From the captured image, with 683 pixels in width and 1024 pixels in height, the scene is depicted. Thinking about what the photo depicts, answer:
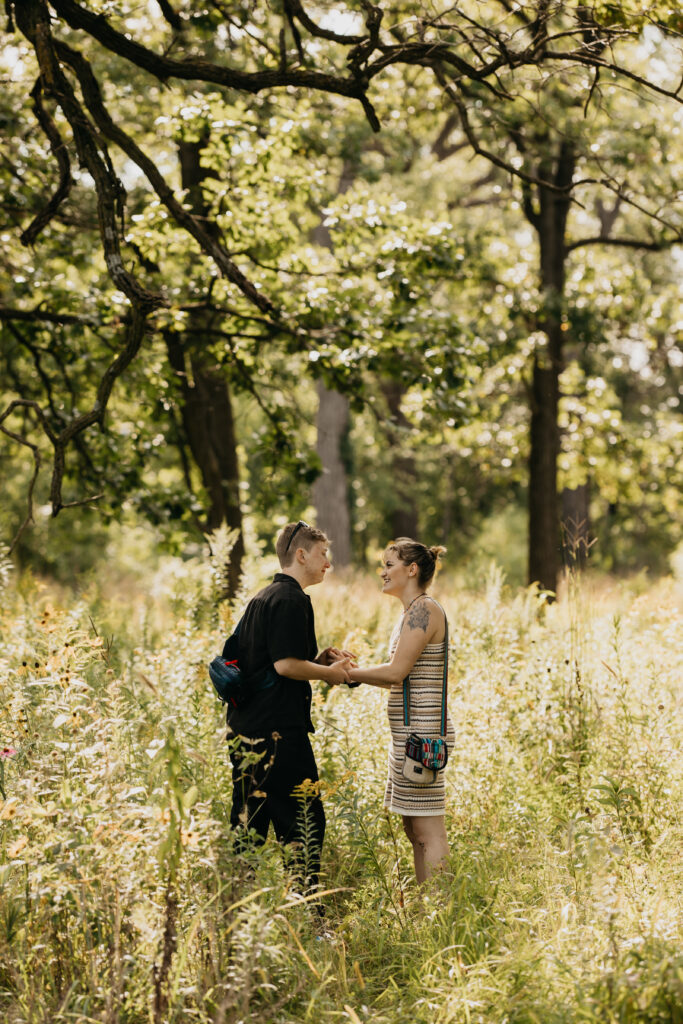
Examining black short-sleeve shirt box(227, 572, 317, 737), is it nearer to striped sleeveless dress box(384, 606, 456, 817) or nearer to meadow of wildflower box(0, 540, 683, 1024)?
meadow of wildflower box(0, 540, 683, 1024)

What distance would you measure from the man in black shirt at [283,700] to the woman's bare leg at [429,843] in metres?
0.50

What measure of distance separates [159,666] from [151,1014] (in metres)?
2.82

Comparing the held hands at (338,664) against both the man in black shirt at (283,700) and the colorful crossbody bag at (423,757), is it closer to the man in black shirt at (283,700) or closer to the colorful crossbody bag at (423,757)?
the man in black shirt at (283,700)

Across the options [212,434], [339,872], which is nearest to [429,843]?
[339,872]

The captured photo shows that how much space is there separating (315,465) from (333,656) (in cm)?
508

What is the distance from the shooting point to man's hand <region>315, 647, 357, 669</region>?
Answer: 14.3 feet

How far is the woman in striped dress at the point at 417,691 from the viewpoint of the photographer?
14.0ft

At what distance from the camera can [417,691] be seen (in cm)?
436

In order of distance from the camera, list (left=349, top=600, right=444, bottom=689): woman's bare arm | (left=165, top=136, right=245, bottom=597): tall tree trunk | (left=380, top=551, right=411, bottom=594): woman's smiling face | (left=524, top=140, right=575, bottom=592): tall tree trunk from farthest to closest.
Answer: (left=524, top=140, right=575, bottom=592): tall tree trunk < (left=165, top=136, right=245, bottom=597): tall tree trunk < (left=380, top=551, right=411, bottom=594): woman's smiling face < (left=349, top=600, right=444, bottom=689): woman's bare arm

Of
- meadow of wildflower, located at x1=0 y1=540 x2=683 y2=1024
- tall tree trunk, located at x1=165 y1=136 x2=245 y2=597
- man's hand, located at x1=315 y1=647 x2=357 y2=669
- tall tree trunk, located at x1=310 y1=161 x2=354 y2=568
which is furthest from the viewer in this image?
tall tree trunk, located at x1=310 y1=161 x2=354 y2=568

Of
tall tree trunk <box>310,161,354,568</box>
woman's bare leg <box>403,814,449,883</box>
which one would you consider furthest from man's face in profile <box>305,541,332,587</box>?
tall tree trunk <box>310,161,354,568</box>

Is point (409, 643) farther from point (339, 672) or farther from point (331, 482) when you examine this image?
point (331, 482)

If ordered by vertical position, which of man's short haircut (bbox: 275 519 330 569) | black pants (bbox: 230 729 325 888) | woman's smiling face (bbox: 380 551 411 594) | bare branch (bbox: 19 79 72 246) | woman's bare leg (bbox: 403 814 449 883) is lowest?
woman's bare leg (bbox: 403 814 449 883)

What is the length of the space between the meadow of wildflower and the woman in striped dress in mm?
175
